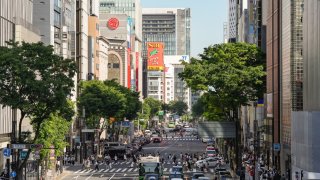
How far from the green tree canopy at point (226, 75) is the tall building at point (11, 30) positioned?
16.7m

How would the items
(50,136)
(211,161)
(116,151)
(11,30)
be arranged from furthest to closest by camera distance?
(116,151) → (211,161) → (11,30) → (50,136)

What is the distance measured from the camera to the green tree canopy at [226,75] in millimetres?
90250

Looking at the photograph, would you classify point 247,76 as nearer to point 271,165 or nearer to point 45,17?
point 271,165

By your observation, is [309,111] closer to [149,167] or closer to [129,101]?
[149,167]

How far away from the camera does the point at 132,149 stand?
5610 inches

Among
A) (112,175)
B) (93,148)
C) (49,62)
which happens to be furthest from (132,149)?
(49,62)

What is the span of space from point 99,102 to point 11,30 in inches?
2068

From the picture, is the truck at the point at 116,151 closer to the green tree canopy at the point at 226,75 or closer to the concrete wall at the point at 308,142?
the green tree canopy at the point at 226,75

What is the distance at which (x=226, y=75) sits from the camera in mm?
89750

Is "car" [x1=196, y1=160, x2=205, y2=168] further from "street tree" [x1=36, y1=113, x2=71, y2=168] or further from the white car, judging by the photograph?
"street tree" [x1=36, y1=113, x2=71, y2=168]

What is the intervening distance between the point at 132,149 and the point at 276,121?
5407cm

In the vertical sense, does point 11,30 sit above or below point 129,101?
above

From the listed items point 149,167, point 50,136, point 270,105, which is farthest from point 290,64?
point 50,136

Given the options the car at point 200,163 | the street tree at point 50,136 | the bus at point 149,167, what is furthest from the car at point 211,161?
the bus at point 149,167
